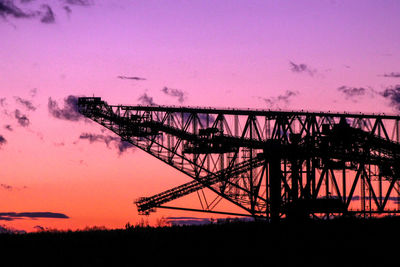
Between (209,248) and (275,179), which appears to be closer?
(209,248)

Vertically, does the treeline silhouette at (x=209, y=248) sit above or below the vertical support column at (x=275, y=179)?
below

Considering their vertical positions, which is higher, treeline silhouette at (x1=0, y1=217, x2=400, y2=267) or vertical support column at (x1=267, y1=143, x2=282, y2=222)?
vertical support column at (x1=267, y1=143, x2=282, y2=222)

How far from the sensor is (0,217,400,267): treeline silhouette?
32375mm

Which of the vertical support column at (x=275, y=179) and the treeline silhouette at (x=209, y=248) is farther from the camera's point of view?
the vertical support column at (x=275, y=179)

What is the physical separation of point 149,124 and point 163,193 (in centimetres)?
836

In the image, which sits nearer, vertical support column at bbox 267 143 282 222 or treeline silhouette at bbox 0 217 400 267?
treeline silhouette at bbox 0 217 400 267

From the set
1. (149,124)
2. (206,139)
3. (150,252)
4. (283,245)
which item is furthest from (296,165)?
(150,252)

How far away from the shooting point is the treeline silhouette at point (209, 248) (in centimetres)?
3238

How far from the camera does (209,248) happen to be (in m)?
36.2

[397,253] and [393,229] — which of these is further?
[393,229]

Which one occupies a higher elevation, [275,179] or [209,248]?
[275,179]

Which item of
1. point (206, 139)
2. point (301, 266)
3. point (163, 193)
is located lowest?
point (301, 266)

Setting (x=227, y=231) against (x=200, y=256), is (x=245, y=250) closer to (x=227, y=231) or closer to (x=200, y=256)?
(x=200, y=256)

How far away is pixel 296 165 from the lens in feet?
224
